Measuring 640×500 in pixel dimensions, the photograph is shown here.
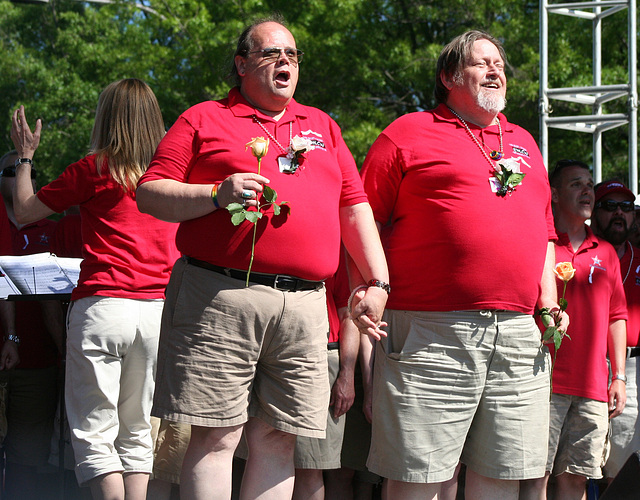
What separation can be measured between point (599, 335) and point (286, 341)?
7.37 ft

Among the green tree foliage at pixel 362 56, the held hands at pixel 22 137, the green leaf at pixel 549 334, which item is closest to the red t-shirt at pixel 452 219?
the green leaf at pixel 549 334

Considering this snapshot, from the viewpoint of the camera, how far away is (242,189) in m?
2.64

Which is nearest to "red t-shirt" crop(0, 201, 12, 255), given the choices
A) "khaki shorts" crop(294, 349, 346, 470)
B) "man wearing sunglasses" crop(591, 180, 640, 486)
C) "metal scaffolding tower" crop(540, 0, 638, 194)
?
"khaki shorts" crop(294, 349, 346, 470)

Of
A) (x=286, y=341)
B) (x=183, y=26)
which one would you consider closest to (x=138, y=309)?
(x=286, y=341)

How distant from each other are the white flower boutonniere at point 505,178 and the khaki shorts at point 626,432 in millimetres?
2199

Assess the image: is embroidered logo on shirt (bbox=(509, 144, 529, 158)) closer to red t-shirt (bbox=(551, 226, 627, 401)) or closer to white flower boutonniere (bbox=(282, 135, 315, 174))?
white flower boutonniere (bbox=(282, 135, 315, 174))

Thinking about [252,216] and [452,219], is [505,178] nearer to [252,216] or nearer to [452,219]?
[452,219]

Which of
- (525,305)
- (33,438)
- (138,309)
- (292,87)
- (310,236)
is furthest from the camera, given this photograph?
(33,438)

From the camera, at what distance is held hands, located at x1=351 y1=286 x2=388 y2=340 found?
3.03m

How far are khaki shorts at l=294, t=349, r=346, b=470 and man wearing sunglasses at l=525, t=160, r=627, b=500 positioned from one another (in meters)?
1.07

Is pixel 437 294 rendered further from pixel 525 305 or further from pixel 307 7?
pixel 307 7

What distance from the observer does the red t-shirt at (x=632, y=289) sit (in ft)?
16.7

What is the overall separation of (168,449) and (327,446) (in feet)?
3.07

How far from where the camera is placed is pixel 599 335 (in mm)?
4414
